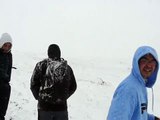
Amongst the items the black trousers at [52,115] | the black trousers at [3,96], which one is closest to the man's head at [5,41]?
the black trousers at [3,96]

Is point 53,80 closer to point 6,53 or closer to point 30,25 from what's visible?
point 6,53

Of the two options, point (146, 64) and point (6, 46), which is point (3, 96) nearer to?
point (6, 46)

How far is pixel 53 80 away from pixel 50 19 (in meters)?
55.6

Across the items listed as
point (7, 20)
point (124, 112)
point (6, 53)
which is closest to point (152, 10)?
point (7, 20)

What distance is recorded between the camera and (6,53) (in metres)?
8.22

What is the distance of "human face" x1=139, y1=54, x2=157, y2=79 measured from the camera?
13.3 feet

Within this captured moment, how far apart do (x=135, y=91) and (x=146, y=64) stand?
11.2 inches

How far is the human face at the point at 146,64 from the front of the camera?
4.05 meters

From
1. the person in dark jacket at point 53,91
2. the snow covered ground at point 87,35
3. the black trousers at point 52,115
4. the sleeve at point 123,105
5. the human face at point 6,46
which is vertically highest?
the human face at point 6,46

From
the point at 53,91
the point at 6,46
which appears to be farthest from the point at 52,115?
the point at 6,46

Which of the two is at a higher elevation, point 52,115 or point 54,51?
point 54,51

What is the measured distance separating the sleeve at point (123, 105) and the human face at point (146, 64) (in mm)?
257

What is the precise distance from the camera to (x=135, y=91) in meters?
3.96

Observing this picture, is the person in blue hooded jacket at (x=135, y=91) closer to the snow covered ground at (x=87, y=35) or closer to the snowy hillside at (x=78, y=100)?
the snowy hillside at (x=78, y=100)
